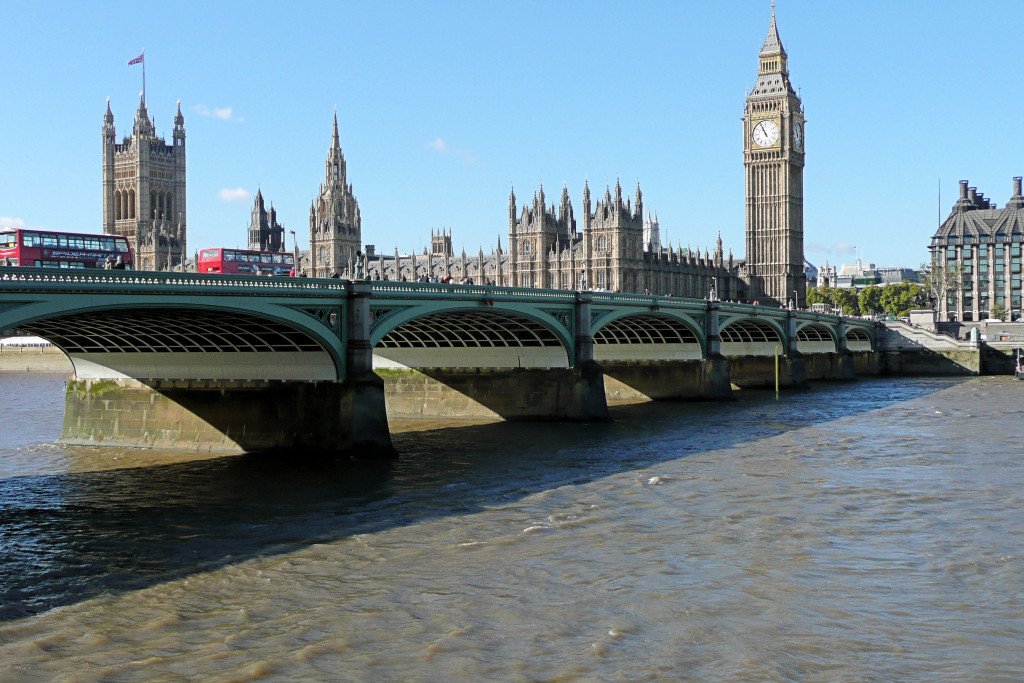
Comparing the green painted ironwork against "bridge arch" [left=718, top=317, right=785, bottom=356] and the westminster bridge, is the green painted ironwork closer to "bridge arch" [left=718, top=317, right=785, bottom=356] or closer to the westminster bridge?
the westminster bridge

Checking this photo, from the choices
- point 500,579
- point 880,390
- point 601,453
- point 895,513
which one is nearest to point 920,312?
point 880,390

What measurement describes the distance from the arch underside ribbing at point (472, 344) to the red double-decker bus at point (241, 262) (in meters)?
7.60

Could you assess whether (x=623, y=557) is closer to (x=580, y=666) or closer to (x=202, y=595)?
(x=580, y=666)

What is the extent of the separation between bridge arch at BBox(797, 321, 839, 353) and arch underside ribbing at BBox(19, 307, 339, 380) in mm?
47765

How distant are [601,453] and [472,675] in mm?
19380

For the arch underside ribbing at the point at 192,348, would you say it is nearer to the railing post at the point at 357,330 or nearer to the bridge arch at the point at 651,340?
the railing post at the point at 357,330

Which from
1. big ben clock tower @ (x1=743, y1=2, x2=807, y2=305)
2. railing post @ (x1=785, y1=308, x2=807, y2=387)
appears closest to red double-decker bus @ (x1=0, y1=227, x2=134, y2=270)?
railing post @ (x1=785, y1=308, x2=807, y2=387)

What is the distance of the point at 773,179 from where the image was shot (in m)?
134

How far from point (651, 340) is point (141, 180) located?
125 meters

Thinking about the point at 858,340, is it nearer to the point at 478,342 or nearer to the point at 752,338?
the point at 752,338

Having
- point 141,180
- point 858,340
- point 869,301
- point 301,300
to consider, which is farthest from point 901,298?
point 301,300

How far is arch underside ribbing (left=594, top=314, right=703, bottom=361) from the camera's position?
51.3 metres

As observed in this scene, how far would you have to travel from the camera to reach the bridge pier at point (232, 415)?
29.6m

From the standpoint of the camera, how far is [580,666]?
12727 mm
